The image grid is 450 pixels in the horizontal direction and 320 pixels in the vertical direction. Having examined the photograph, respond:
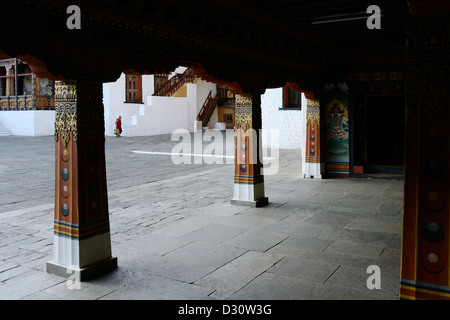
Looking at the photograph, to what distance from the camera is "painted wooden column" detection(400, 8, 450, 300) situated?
2746 mm

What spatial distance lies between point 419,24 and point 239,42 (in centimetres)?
330

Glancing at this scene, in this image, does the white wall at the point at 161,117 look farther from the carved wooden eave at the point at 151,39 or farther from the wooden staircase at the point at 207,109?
the carved wooden eave at the point at 151,39

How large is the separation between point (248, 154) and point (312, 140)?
3.16 metres

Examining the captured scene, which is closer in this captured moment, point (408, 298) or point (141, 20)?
point (408, 298)

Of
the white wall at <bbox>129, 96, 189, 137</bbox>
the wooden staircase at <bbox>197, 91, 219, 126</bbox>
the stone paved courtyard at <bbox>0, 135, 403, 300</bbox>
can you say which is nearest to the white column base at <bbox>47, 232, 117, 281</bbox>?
the stone paved courtyard at <bbox>0, 135, 403, 300</bbox>

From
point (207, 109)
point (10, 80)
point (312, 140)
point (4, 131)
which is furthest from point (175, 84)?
point (312, 140)

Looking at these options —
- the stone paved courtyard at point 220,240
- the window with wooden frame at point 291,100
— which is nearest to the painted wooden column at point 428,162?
the stone paved courtyard at point 220,240

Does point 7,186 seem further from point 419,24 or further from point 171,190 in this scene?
point 419,24

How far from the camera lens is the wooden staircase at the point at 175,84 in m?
25.6

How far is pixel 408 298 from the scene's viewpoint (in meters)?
2.96

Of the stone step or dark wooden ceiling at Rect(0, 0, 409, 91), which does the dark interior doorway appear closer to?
dark wooden ceiling at Rect(0, 0, 409, 91)

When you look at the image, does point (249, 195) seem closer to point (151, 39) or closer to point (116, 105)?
point (151, 39)

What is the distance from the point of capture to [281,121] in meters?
16.5
